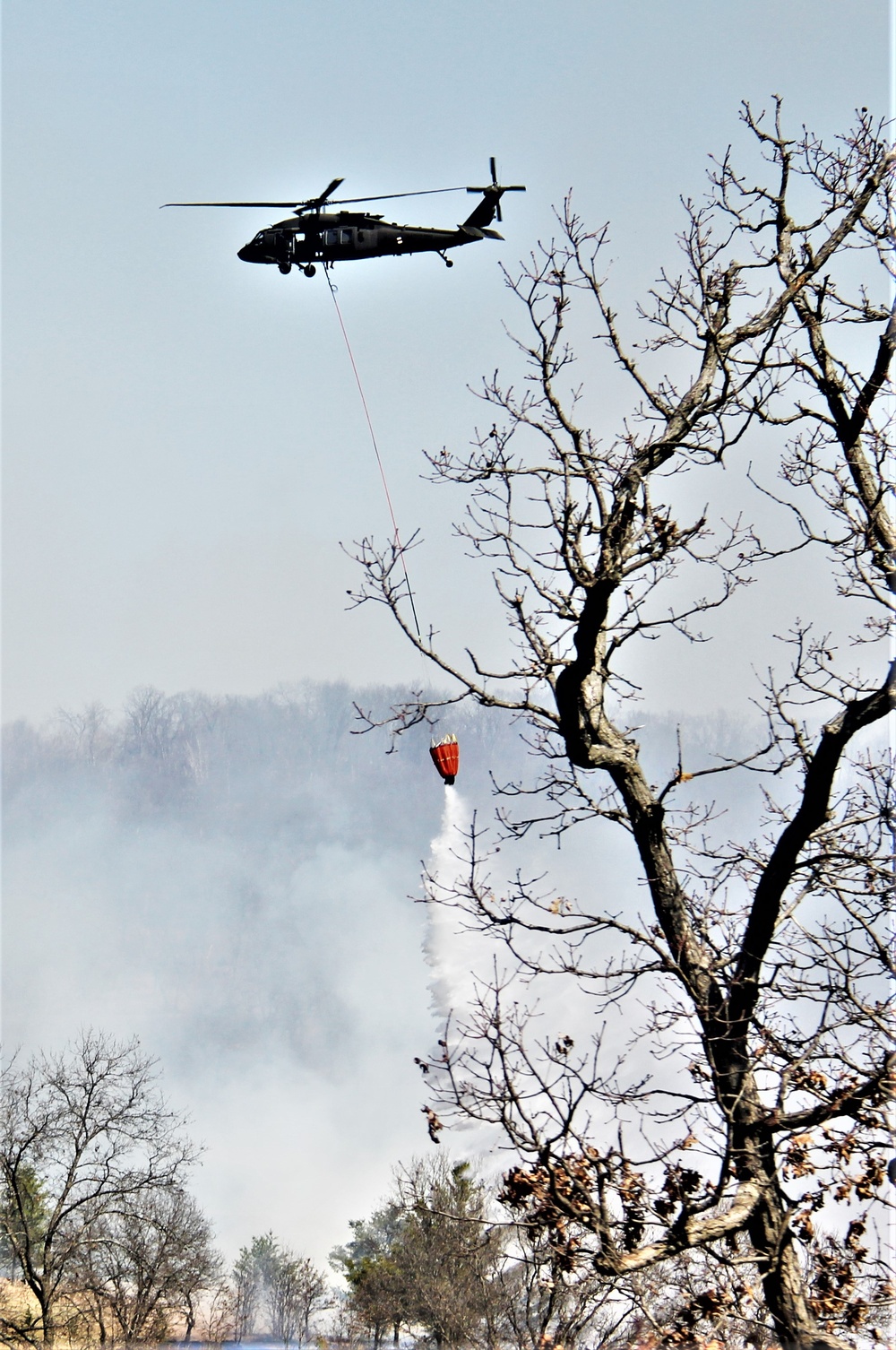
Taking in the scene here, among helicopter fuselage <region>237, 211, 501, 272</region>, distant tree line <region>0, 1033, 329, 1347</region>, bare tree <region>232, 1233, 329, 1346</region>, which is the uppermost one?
helicopter fuselage <region>237, 211, 501, 272</region>

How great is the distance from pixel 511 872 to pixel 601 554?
68777mm

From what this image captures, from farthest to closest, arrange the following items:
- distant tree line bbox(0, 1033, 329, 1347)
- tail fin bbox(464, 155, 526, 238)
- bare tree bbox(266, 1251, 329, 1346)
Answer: bare tree bbox(266, 1251, 329, 1346), distant tree line bbox(0, 1033, 329, 1347), tail fin bbox(464, 155, 526, 238)

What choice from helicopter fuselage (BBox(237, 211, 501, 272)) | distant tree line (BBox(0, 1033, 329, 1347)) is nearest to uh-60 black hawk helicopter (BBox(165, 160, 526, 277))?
helicopter fuselage (BBox(237, 211, 501, 272))

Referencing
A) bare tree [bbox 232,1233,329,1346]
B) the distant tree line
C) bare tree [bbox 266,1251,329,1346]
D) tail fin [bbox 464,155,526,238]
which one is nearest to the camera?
tail fin [bbox 464,155,526,238]

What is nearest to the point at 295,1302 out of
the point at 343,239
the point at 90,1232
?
the point at 90,1232

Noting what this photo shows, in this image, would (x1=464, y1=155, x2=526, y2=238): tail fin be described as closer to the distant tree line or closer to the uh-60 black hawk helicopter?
the uh-60 black hawk helicopter

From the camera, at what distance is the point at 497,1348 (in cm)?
3319

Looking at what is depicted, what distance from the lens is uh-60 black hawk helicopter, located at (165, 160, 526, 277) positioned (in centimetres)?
2006

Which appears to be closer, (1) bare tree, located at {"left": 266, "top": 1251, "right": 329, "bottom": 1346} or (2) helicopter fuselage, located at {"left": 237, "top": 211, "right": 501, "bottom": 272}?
(2) helicopter fuselage, located at {"left": 237, "top": 211, "right": 501, "bottom": 272}

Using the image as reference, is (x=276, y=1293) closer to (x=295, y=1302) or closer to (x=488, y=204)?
(x=295, y=1302)

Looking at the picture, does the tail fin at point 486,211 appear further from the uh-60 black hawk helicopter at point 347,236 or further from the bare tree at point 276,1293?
the bare tree at point 276,1293

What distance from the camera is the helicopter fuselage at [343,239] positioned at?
66.8 feet

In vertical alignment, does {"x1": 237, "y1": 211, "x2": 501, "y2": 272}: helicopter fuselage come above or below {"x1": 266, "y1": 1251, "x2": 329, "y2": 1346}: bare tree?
above

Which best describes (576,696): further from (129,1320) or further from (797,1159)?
(129,1320)
